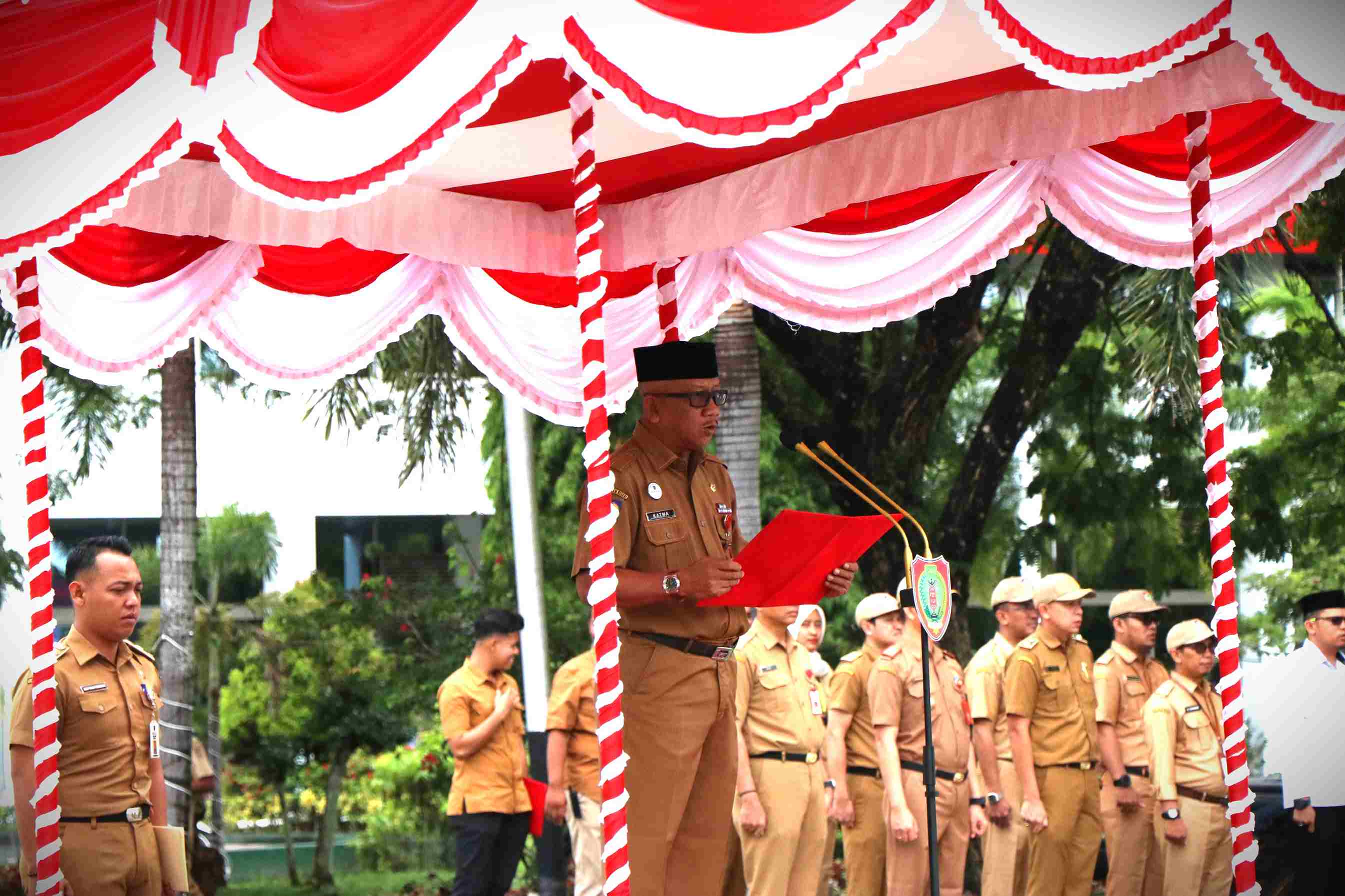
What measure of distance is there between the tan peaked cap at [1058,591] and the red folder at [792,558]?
392 cm

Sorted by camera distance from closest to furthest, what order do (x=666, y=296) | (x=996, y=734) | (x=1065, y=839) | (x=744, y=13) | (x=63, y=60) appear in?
(x=744, y=13) → (x=63, y=60) → (x=666, y=296) → (x=1065, y=839) → (x=996, y=734)

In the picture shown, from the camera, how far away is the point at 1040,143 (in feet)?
19.5

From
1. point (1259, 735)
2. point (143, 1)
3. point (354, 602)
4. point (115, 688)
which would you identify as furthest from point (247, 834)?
point (143, 1)

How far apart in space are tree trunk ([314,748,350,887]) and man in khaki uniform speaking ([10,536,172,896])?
34.7 feet

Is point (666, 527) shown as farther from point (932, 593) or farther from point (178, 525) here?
point (178, 525)

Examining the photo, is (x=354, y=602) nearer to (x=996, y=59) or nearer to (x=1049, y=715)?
(x=1049, y=715)

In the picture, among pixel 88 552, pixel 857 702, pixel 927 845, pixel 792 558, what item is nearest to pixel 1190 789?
pixel 927 845

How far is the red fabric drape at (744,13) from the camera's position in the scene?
4.37 m

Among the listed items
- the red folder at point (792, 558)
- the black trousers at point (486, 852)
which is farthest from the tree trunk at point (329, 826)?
the red folder at point (792, 558)

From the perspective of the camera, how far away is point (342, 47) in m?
4.54

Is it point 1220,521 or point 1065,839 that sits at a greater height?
point 1220,521

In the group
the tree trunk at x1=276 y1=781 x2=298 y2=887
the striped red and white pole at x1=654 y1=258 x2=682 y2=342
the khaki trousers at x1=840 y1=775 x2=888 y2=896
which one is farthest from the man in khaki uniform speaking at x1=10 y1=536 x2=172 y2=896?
the tree trunk at x1=276 y1=781 x2=298 y2=887

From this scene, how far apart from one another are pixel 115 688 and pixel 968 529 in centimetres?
788

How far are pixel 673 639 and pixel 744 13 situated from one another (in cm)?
199
